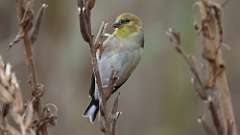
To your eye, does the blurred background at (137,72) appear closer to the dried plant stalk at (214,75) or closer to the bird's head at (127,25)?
the bird's head at (127,25)

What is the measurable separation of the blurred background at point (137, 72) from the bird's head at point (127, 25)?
135cm

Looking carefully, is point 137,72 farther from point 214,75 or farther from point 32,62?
point 214,75

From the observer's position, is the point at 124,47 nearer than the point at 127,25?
No

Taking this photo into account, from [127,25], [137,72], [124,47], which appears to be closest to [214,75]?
[127,25]

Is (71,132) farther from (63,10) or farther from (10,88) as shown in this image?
(10,88)

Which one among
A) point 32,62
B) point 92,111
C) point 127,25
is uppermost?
point 32,62

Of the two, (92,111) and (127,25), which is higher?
(127,25)

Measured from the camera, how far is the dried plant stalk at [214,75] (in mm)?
1052

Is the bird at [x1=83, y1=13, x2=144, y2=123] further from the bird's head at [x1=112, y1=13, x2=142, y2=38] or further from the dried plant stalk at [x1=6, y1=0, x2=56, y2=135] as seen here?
the dried plant stalk at [x1=6, y1=0, x2=56, y2=135]

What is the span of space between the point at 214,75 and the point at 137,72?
156 inches

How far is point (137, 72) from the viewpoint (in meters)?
5.03

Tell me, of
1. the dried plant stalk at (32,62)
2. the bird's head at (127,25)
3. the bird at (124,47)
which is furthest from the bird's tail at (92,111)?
the dried plant stalk at (32,62)

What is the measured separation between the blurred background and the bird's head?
1.35 metres

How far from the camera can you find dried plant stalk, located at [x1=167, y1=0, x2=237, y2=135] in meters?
1.05
